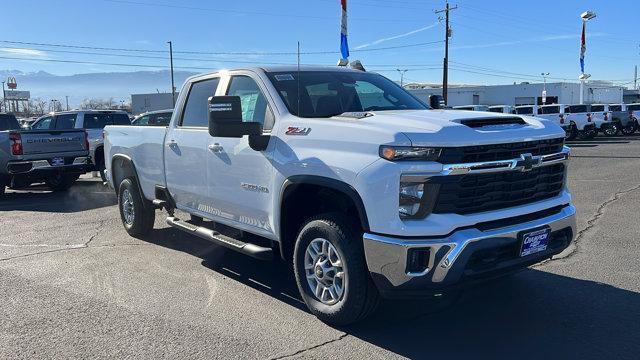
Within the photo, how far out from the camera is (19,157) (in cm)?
1147

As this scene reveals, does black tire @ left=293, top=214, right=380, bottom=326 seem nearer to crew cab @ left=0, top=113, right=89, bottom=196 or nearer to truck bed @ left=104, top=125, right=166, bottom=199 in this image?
truck bed @ left=104, top=125, right=166, bottom=199

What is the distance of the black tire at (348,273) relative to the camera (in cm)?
404

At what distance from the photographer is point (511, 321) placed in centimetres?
437

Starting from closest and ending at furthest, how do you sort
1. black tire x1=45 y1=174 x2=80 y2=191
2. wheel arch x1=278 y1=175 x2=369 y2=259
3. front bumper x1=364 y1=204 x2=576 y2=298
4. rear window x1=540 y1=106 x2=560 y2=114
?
1. front bumper x1=364 y1=204 x2=576 y2=298
2. wheel arch x1=278 y1=175 x2=369 y2=259
3. black tire x1=45 y1=174 x2=80 y2=191
4. rear window x1=540 y1=106 x2=560 y2=114

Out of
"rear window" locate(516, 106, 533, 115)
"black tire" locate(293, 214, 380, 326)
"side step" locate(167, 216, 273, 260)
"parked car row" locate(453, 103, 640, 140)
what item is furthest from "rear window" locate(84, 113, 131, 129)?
"rear window" locate(516, 106, 533, 115)

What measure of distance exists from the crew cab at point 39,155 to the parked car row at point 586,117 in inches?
743

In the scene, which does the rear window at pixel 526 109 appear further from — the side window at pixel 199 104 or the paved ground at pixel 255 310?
the side window at pixel 199 104

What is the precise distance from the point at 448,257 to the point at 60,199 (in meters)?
10.3

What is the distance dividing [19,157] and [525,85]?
80.6 meters

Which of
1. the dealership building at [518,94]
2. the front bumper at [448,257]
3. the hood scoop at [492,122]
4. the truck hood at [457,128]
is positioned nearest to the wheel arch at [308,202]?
the front bumper at [448,257]

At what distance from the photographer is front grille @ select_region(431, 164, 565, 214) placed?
3725mm

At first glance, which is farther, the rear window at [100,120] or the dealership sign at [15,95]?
the dealership sign at [15,95]

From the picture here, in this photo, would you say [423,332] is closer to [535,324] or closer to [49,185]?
[535,324]

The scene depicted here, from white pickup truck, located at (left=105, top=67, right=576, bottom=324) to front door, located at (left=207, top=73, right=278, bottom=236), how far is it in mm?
15
